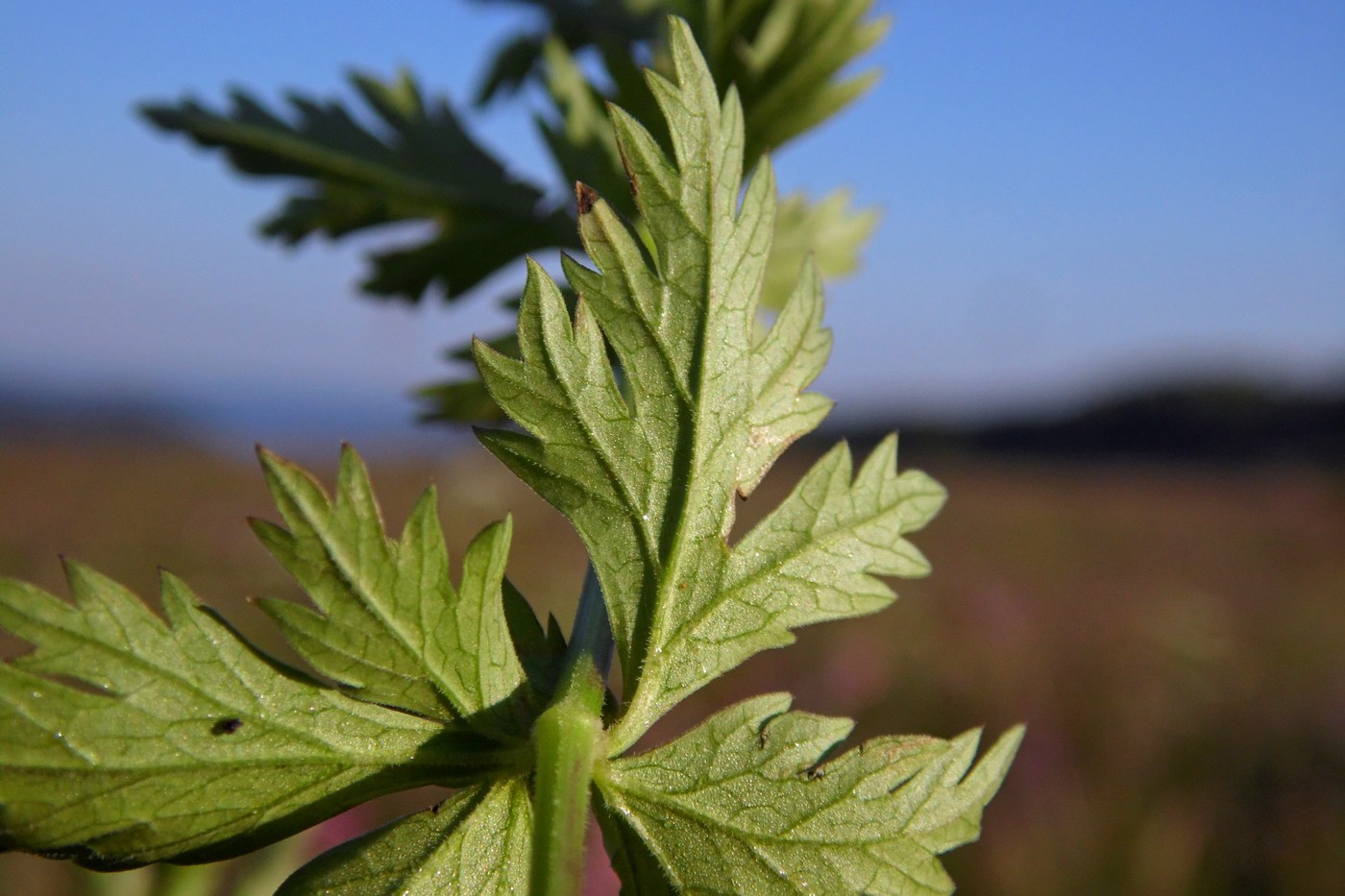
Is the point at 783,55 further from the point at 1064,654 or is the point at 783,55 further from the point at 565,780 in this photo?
the point at 1064,654

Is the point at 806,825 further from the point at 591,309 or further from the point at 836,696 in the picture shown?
the point at 836,696

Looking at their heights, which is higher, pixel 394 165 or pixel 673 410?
pixel 394 165

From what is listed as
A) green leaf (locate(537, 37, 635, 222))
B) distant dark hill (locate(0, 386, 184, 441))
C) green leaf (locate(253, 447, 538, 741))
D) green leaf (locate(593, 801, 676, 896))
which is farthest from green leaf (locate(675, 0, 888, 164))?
distant dark hill (locate(0, 386, 184, 441))

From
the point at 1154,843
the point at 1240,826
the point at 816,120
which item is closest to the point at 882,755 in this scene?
the point at 816,120

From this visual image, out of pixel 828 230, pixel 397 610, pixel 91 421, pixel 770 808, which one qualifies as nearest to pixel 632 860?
pixel 770 808

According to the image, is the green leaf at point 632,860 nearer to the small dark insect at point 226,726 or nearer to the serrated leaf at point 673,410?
the serrated leaf at point 673,410
